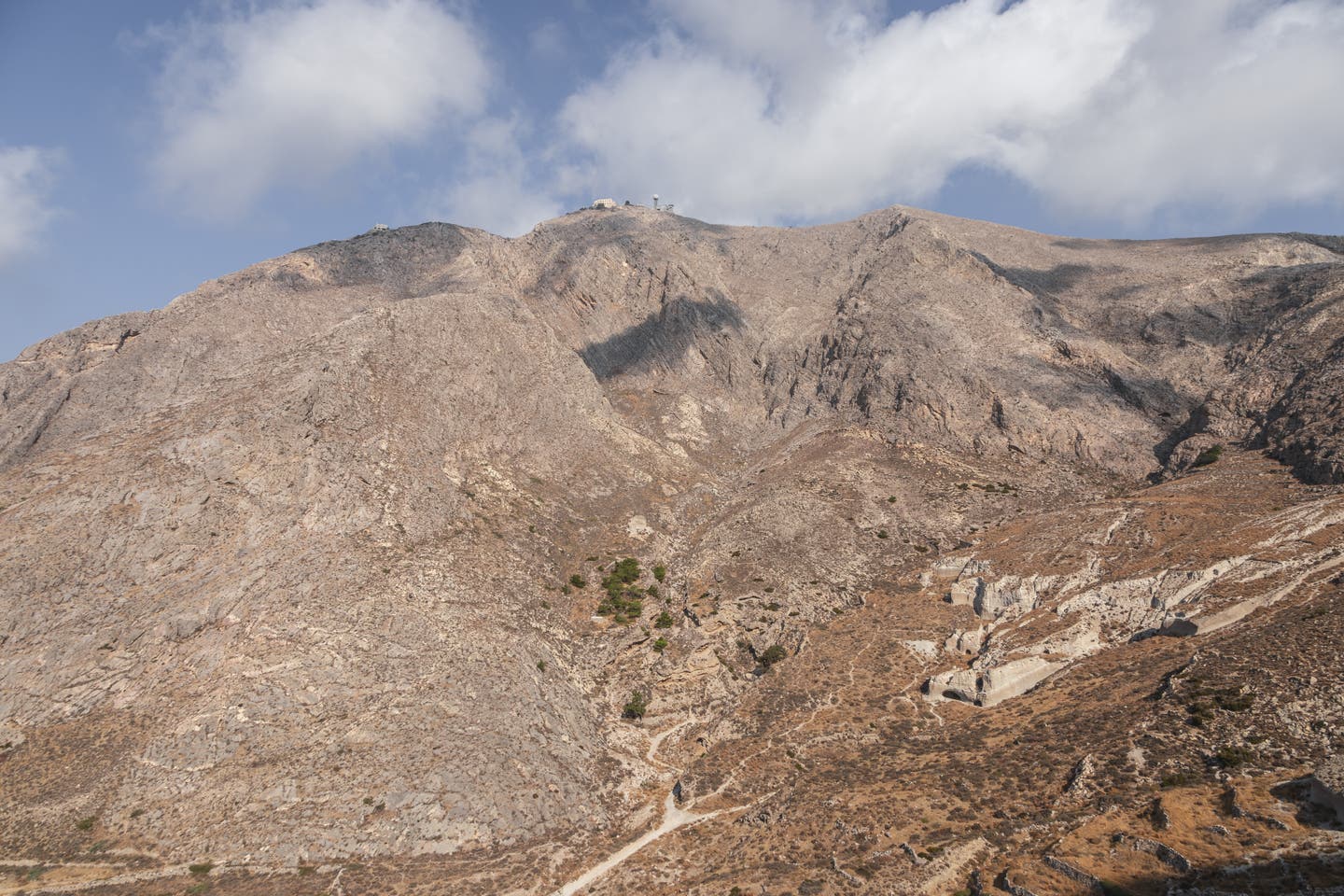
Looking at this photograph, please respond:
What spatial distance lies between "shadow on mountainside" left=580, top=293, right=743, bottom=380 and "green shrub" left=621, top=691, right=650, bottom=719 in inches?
2034

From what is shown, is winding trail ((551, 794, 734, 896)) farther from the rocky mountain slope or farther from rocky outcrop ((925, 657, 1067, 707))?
rocky outcrop ((925, 657, 1067, 707))

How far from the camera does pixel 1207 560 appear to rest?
4600 centimetres

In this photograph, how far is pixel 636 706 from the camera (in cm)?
5022

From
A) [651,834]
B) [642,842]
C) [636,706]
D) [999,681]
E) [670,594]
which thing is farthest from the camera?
[670,594]

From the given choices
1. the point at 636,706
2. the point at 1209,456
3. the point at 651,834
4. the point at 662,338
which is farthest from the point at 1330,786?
the point at 662,338

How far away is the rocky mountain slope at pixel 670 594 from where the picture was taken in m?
34.1

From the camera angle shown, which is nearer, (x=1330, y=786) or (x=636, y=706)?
(x=1330, y=786)

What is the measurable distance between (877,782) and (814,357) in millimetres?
66911

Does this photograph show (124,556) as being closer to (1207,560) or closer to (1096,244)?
(1207,560)

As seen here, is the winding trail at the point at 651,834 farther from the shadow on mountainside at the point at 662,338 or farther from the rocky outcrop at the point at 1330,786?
the shadow on mountainside at the point at 662,338

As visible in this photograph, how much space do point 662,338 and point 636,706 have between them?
2356 inches

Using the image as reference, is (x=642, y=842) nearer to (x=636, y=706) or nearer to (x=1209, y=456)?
(x=636, y=706)

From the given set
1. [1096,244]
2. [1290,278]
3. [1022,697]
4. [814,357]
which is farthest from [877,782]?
[1096,244]

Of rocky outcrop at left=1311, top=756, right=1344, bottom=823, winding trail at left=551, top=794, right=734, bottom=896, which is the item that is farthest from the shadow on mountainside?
rocky outcrop at left=1311, top=756, right=1344, bottom=823
